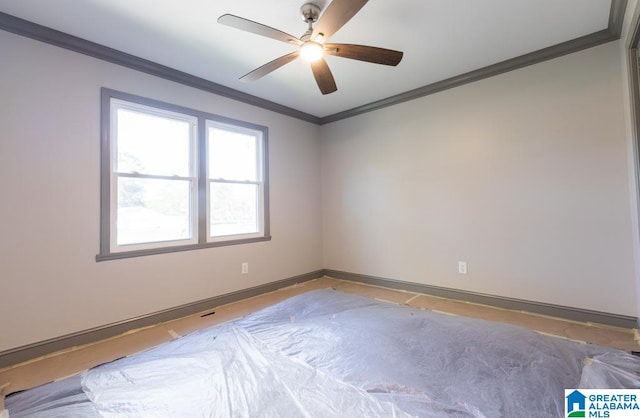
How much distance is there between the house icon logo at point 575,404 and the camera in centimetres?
139

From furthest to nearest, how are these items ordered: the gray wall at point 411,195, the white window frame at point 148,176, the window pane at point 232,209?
the window pane at point 232,209, the white window frame at point 148,176, the gray wall at point 411,195

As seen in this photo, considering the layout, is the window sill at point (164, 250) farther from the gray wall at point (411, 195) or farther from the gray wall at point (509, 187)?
the gray wall at point (509, 187)

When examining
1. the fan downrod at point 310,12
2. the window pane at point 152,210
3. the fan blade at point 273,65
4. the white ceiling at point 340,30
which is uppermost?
the white ceiling at point 340,30

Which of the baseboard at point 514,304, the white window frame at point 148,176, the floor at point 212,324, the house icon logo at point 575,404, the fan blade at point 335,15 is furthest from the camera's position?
the white window frame at point 148,176

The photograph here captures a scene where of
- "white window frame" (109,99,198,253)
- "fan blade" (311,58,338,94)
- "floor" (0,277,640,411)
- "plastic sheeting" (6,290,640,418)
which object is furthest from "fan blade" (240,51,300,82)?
"floor" (0,277,640,411)

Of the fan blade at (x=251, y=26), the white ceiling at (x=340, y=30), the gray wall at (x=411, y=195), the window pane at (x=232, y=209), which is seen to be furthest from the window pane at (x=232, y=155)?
the fan blade at (x=251, y=26)

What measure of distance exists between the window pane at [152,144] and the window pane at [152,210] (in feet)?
0.43

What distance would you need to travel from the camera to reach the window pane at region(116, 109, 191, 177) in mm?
2744

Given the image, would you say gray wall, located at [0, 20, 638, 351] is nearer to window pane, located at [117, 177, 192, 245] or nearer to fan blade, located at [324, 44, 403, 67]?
window pane, located at [117, 177, 192, 245]

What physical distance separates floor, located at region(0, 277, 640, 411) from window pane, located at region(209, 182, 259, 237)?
902 millimetres

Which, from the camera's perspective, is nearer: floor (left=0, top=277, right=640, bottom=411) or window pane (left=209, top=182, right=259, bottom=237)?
floor (left=0, top=277, right=640, bottom=411)

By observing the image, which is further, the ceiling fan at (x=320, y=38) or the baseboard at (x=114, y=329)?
the baseboard at (x=114, y=329)

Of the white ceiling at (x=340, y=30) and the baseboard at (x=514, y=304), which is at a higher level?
the white ceiling at (x=340, y=30)

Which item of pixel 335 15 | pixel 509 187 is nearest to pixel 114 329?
pixel 335 15
